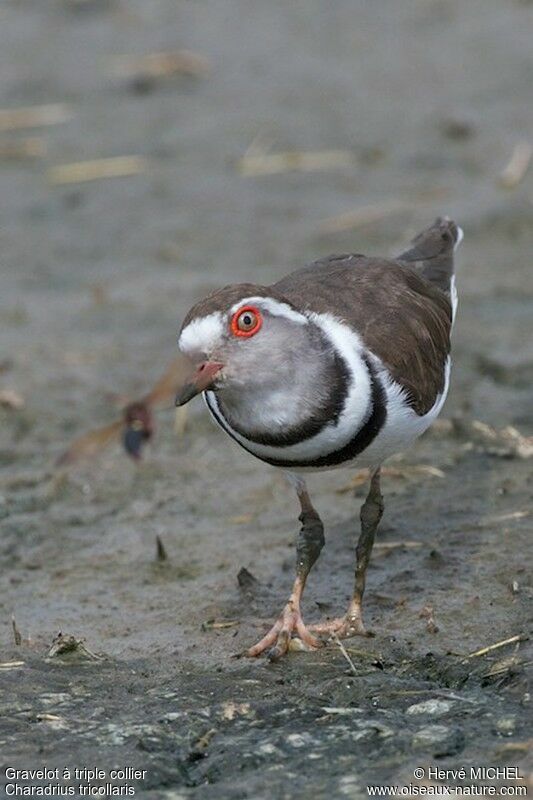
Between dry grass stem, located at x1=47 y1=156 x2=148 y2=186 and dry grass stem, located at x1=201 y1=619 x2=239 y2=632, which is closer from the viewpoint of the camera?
dry grass stem, located at x1=201 y1=619 x2=239 y2=632

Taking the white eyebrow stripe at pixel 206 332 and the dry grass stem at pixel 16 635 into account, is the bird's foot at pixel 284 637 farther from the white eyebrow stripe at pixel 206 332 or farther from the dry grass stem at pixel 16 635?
the white eyebrow stripe at pixel 206 332

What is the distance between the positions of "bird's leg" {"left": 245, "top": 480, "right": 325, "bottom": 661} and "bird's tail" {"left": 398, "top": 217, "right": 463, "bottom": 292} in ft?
4.46

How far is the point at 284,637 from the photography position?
6008 mm

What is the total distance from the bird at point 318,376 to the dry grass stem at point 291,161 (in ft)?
15.9

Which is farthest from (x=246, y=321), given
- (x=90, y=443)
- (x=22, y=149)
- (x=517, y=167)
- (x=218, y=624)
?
(x=22, y=149)

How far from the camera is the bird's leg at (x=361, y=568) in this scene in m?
6.12

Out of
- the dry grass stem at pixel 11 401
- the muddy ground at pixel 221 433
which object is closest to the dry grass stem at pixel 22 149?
the muddy ground at pixel 221 433

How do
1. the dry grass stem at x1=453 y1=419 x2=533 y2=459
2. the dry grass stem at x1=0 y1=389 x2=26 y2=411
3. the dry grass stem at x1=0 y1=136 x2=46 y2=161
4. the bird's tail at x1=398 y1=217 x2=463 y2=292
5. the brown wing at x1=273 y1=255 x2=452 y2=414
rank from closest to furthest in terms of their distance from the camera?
the brown wing at x1=273 y1=255 x2=452 y2=414 < the bird's tail at x1=398 y1=217 x2=463 y2=292 < the dry grass stem at x1=453 y1=419 x2=533 y2=459 < the dry grass stem at x1=0 y1=389 x2=26 y2=411 < the dry grass stem at x1=0 y1=136 x2=46 y2=161

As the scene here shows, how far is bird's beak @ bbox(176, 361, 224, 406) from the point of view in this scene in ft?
17.6

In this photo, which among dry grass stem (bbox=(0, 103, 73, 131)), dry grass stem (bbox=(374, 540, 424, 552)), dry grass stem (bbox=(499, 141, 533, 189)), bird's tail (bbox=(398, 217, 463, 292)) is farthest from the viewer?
dry grass stem (bbox=(0, 103, 73, 131))

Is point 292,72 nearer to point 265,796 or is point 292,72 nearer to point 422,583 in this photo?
point 422,583

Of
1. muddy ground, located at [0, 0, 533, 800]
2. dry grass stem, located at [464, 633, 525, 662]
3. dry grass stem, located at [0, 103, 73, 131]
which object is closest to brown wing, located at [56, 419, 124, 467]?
muddy ground, located at [0, 0, 533, 800]

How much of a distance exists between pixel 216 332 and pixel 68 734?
58.9 inches

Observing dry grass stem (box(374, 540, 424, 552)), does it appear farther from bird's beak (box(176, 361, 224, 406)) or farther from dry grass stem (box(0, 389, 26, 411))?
dry grass stem (box(0, 389, 26, 411))
